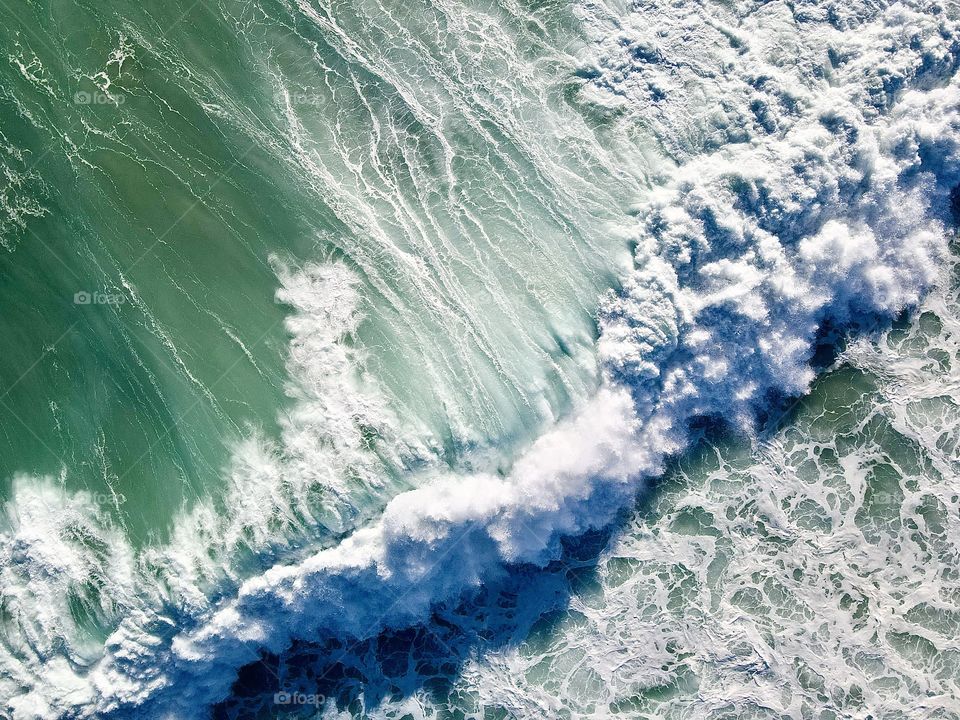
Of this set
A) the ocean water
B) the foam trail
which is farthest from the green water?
the foam trail

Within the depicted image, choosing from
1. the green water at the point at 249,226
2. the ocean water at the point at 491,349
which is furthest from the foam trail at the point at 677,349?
the green water at the point at 249,226

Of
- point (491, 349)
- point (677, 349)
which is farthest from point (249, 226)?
point (677, 349)

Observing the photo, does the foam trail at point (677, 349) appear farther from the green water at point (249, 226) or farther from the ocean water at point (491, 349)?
the green water at point (249, 226)

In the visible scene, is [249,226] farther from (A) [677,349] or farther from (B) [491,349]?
(A) [677,349]

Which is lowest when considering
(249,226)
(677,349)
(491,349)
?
(677,349)

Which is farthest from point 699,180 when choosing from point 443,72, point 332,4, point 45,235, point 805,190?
point 45,235

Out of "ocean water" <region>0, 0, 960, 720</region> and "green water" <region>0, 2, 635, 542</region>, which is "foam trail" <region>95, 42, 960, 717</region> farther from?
"green water" <region>0, 2, 635, 542</region>

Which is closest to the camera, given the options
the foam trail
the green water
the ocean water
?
the foam trail
